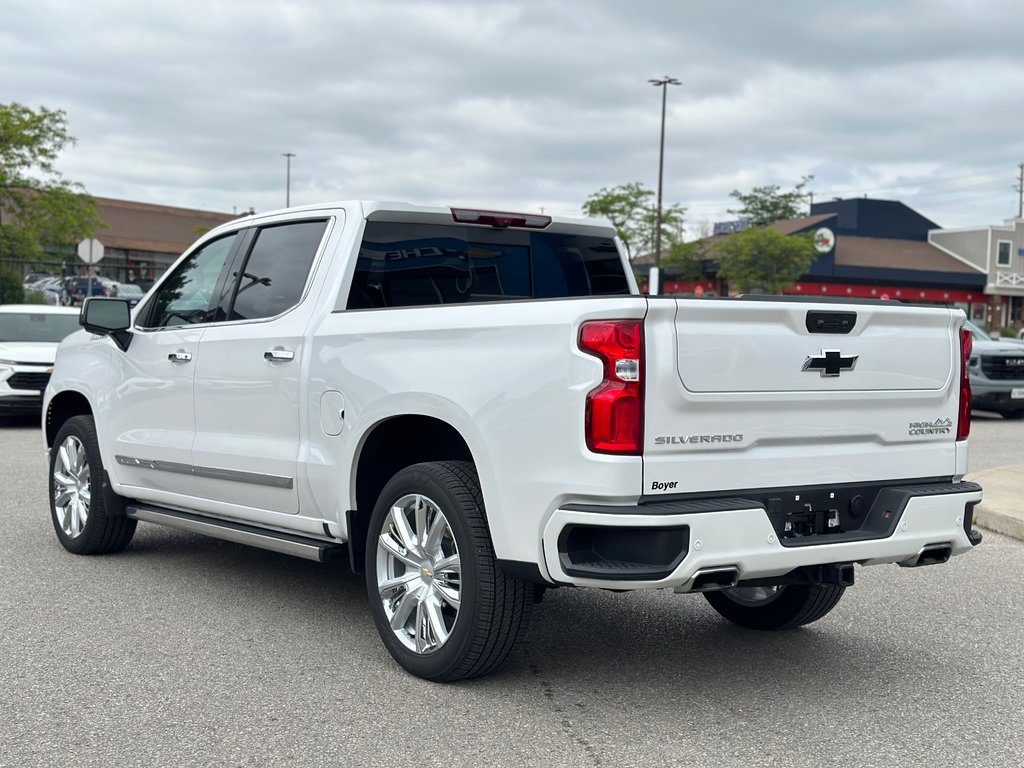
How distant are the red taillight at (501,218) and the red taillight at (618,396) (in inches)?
81.9

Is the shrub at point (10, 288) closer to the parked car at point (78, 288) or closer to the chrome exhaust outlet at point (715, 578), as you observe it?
the parked car at point (78, 288)

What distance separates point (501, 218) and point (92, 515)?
3117 millimetres

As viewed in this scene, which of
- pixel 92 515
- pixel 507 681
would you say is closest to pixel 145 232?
pixel 92 515

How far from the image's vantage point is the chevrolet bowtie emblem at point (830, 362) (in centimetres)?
444

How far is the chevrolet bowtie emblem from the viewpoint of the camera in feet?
14.6

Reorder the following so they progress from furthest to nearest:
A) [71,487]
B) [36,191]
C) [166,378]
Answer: [36,191]
[71,487]
[166,378]

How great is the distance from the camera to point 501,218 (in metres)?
6.07

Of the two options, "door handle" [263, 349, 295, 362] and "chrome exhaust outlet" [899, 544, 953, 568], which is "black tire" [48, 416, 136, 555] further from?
"chrome exhaust outlet" [899, 544, 953, 568]

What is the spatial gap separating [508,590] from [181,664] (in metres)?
1.50

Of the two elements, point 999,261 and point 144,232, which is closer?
point 999,261

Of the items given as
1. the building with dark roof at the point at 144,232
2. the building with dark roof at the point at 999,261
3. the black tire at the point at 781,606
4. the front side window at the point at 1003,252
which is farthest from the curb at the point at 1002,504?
the building with dark roof at the point at 144,232

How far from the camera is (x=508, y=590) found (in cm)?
448

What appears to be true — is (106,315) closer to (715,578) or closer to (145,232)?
(715,578)

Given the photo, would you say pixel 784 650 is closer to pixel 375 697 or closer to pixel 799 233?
pixel 375 697
